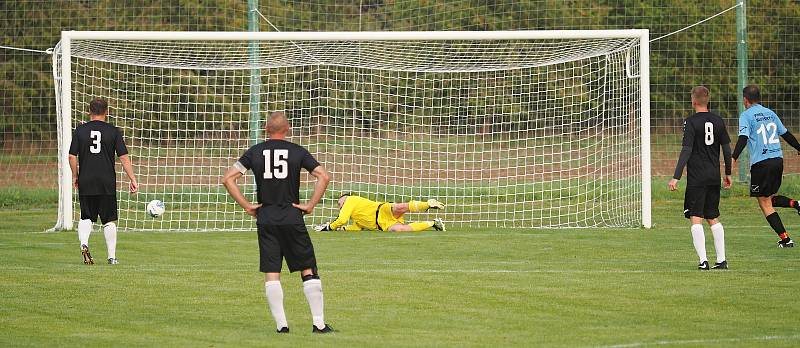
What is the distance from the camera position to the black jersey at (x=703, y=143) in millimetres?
12492

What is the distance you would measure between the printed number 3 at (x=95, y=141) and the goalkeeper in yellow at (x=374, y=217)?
541 centimetres

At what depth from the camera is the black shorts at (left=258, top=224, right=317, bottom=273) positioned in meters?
9.10

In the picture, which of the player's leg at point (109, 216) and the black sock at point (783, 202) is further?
the black sock at point (783, 202)

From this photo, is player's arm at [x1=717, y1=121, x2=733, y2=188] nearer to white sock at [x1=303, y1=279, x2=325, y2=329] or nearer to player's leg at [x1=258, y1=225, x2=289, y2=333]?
white sock at [x1=303, y1=279, x2=325, y2=329]

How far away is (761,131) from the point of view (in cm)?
1442

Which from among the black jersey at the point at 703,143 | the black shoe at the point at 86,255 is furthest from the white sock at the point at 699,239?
the black shoe at the point at 86,255

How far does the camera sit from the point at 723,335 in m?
8.69

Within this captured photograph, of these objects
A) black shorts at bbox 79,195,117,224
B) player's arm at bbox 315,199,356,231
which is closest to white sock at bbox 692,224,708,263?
black shorts at bbox 79,195,117,224

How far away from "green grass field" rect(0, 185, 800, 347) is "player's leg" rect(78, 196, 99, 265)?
0.15m

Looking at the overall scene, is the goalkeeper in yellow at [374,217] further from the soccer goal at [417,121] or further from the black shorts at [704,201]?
the black shorts at [704,201]

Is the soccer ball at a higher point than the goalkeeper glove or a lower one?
higher

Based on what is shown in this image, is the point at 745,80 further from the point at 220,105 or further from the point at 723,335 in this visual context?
the point at 723,335

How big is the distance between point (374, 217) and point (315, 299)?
32.0 ft

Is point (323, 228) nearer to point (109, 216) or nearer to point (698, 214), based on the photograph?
point (109, 216)
